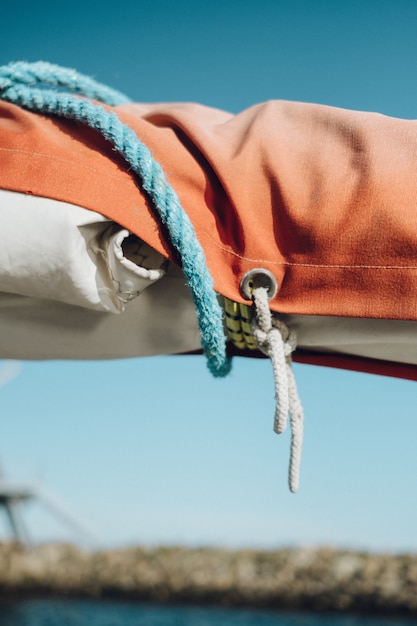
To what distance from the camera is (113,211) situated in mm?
683

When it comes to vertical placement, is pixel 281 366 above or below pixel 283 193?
below

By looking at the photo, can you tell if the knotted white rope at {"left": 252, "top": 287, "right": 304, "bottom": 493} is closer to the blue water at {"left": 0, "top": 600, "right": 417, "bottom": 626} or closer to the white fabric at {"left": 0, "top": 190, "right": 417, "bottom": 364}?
the white fabric at {"left": 0, "top": 190, "right": 417, "bottom": 364}

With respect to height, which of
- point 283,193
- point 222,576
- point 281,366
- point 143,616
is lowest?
point 143,616

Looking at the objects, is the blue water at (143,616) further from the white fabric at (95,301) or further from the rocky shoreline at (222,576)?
the white fabric at (95,301)

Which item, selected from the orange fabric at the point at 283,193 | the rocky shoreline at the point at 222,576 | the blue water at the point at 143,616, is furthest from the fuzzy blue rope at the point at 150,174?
the blue water at the point at 143,616

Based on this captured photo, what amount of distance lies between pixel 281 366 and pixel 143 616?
46.6ft

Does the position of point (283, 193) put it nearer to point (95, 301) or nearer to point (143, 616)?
point (95, 301)

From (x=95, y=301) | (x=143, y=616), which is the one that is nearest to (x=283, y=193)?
(x=95, y=301)

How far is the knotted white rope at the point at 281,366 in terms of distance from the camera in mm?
699

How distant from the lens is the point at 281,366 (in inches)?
28.1

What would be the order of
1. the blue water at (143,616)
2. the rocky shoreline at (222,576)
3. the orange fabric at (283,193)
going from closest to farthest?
the orange fabric at (283,193)
the rocky shoreline at (222,576)
the blue water at (143,616)

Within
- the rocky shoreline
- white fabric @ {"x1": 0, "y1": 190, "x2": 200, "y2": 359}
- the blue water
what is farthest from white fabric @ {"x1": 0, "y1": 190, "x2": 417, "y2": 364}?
→ the blue water

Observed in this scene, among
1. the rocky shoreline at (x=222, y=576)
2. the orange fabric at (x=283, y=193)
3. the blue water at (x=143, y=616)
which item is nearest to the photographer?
the orange fabric at (x=283, y=193)

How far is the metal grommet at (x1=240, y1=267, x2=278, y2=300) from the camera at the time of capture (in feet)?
2.31
